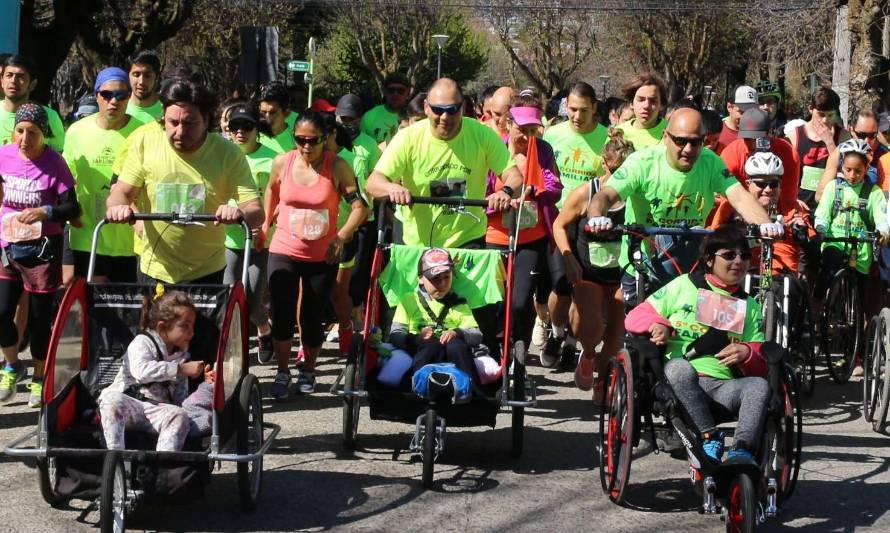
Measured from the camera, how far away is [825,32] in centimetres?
2697

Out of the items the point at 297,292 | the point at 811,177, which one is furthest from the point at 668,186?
the point at 811,177

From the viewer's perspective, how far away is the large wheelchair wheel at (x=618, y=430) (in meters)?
6.11

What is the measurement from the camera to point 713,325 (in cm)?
636

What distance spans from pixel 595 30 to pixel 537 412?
5999cm

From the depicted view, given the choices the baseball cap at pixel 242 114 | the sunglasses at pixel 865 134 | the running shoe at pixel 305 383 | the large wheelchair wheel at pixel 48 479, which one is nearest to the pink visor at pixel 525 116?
the baseball cap at pixel 242 114

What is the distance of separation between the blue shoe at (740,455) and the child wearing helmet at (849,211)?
14.7ft

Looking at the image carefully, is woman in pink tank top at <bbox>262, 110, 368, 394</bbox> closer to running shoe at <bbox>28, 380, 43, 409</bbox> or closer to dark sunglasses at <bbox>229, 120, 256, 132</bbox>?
dark sunglasses at <bbox>229, 120, 256, 132</bbox>

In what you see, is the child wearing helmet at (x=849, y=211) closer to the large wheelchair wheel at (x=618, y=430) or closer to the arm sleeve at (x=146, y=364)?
the large wheelchair wheel at (x=618, y=430)

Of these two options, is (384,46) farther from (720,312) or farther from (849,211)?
(720,312)

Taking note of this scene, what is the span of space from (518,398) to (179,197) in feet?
6.88

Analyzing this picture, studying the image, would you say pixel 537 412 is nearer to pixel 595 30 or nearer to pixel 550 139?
pixel 550 139

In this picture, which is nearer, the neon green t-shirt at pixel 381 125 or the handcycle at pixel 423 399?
the handcycle at pixel 423 399

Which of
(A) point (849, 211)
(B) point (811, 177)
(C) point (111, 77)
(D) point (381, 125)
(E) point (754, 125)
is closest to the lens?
(C) point (111, 77)

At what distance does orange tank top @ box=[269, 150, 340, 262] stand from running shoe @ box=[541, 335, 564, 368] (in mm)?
2177
